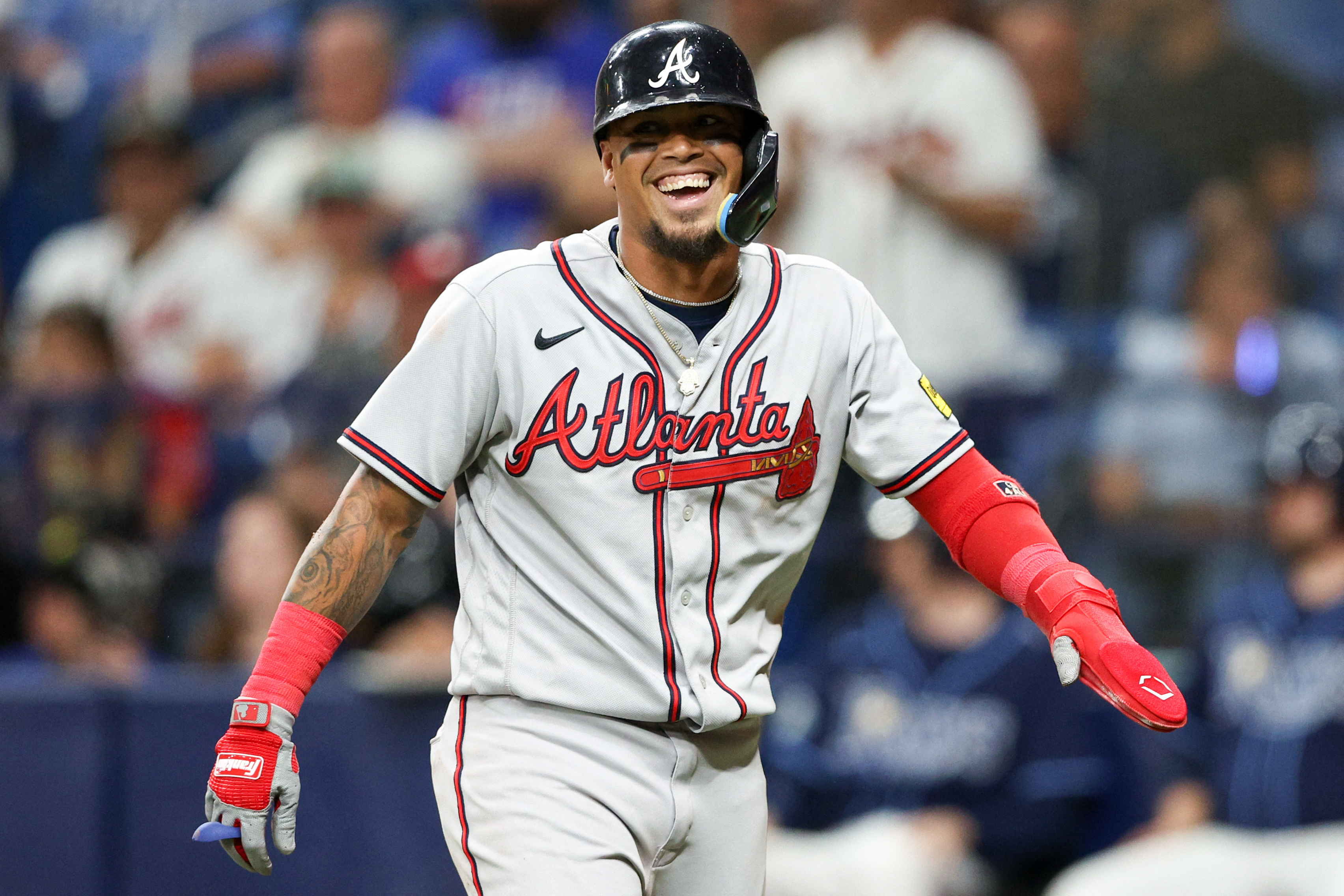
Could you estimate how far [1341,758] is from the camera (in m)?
4.78

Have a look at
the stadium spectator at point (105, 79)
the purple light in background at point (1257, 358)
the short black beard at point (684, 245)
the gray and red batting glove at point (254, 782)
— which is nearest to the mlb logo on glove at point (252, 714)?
the gray and red batting glove at point (254, 782)

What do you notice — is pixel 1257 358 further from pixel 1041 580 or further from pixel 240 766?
pixel 240 766

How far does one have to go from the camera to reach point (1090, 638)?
2533 millimetres

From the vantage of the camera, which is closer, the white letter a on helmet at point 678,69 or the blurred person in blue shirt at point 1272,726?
the white letter a on helmet at point 678,69

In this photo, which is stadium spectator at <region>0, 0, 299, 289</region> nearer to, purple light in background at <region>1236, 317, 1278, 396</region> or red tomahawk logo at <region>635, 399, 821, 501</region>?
A: purple light in background at <region>1236, 317, 1278, 396</region>

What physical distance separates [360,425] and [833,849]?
9.35 feet

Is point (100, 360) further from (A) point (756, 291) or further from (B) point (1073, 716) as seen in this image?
(A) point (756, 291)

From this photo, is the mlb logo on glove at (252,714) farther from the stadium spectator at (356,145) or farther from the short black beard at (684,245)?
the stadium spectator at (356,145)

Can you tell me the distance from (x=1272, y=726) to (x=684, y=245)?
3076 mm

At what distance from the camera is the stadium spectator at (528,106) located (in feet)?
21.7

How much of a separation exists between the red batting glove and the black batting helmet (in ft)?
2.48

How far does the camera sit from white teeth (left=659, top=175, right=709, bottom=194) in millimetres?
2689

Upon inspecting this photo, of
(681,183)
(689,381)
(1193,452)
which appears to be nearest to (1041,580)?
(689,381)

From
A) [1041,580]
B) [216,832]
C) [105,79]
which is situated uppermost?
[105,79]
